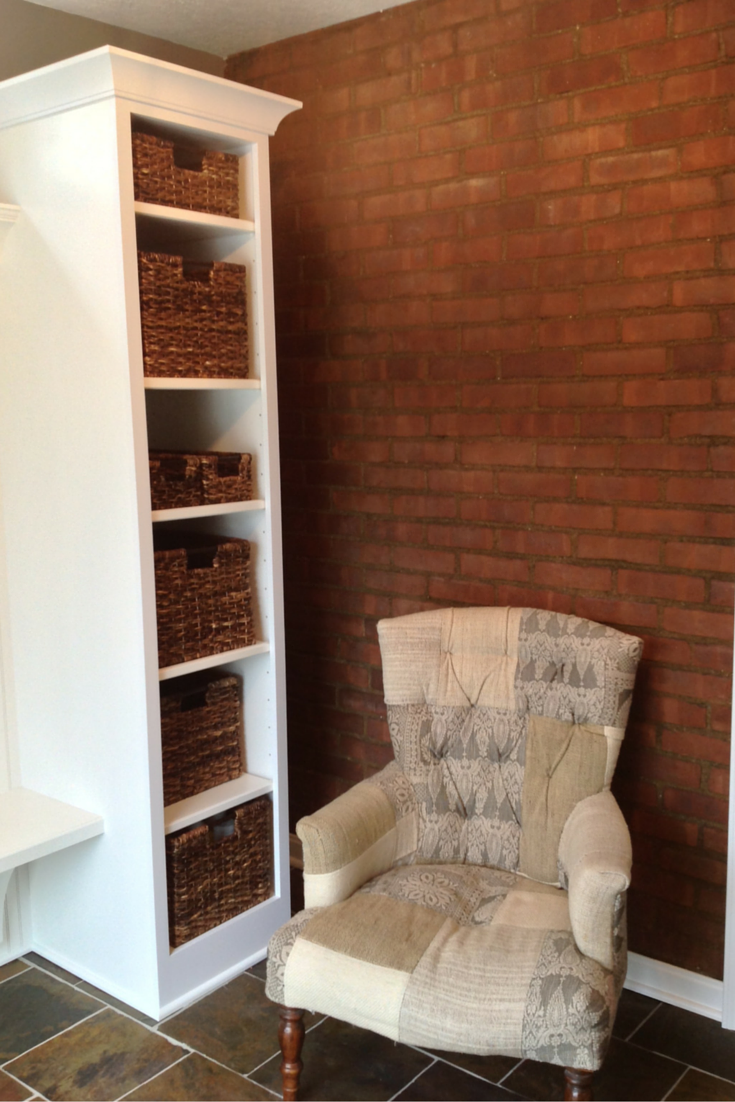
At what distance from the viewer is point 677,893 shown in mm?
2449

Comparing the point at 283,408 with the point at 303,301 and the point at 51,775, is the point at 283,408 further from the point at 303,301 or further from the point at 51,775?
the point at 51,775

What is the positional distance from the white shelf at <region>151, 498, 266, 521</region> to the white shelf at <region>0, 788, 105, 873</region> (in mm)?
784

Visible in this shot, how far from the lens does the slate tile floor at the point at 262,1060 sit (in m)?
2.15

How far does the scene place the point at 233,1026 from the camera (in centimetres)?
237

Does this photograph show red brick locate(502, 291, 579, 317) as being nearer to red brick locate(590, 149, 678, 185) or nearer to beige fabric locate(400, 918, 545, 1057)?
red brick locate(590, 149, 678, 185)

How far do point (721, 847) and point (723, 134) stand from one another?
1644 millimetres

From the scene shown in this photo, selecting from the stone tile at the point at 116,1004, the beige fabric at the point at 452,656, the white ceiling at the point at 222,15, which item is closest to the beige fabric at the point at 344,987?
the stone tile at the point at 116,1004

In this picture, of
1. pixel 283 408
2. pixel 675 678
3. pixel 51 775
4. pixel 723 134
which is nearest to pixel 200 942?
pixel 51 775

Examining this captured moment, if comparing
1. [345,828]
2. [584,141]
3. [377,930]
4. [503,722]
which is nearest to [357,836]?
[345,828]

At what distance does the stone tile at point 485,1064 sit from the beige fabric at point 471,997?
423 millimetres

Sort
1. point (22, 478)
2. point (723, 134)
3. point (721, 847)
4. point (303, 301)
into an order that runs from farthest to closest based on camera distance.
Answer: point (303, 301)
point (22, 478)
point (721, 847)
point (723, 134)

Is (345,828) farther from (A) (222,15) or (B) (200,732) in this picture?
(A) (222,15)

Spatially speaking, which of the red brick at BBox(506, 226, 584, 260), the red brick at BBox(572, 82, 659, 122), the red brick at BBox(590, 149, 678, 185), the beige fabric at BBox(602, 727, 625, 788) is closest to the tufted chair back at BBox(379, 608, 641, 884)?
the beige fabric at BBox(602, 727, 625, 788)

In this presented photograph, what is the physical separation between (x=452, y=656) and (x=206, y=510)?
2.34 ft
